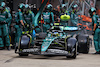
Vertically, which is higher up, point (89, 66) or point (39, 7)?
point (39, 7)

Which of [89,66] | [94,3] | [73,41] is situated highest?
[94,3]

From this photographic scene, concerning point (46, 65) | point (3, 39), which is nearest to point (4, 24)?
point (3, 39)

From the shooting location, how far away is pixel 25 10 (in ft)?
43.6

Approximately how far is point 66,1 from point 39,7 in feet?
29.6

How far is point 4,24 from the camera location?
12727 millimetres

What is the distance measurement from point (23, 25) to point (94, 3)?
1985 cm

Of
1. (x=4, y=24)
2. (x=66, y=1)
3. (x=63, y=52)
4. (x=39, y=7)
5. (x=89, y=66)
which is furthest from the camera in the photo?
(x=66, y=1)

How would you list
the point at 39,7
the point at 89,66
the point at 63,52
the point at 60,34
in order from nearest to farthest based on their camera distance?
the point at 89,66 → the point at 63,52 → the point at 60,34 → the point at 39,7

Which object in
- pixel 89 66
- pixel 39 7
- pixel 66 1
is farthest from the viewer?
pixel 66 1

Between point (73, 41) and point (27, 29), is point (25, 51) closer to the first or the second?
point (73, 41)

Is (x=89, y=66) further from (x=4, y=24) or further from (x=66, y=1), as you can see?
(x=66, y=1)

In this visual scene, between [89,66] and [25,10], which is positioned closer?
[89,66]

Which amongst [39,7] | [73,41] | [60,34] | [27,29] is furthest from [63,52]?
[39,7]

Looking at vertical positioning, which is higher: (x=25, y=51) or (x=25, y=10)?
(x=25, y=10)
